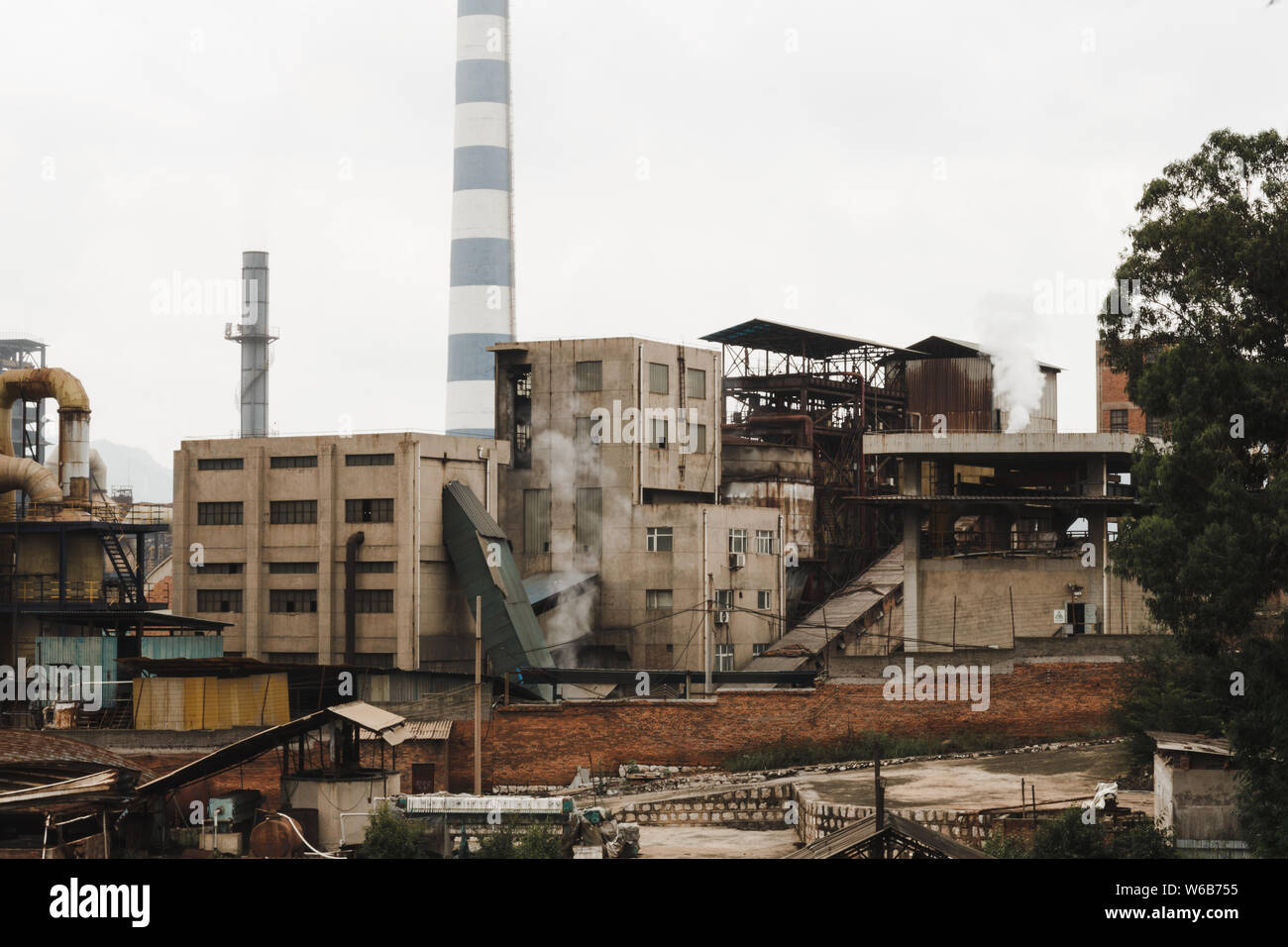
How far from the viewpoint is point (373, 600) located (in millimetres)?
48094

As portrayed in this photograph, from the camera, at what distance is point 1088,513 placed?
5138 centimetres

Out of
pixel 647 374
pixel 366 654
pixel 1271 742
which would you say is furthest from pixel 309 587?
pixel 1271 742

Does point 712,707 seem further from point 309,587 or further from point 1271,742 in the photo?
point 1271,742

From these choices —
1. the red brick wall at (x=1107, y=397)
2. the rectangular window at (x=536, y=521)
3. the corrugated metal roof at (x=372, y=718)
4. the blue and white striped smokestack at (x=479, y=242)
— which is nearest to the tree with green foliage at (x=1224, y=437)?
the corrugated metal roof at (x=372, y=718)

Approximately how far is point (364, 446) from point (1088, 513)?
25.9 metres

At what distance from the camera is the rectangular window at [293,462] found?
49.2 meters

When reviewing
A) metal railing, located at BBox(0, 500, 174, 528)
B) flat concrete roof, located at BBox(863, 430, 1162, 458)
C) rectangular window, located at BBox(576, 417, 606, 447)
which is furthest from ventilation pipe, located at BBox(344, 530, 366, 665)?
flat concrete roof, located at BBox(863, 430, 1162, 458)

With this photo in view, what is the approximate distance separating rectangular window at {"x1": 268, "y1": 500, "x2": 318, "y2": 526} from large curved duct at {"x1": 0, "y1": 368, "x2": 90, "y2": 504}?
20.0 ft

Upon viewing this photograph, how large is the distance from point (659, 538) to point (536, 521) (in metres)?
5.09

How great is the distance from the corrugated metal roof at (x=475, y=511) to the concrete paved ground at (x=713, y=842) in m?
14.8

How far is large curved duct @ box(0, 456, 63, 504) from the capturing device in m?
46.0

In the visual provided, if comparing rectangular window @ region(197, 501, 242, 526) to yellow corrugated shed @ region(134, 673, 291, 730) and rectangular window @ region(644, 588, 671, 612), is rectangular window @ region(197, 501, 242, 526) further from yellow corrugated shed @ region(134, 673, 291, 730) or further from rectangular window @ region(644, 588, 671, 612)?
rectangular window @ region(644, 588, 671, 612)

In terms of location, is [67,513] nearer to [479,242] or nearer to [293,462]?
[293,462]

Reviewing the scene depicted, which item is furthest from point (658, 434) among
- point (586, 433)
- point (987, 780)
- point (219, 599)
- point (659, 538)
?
point (987, 780)
